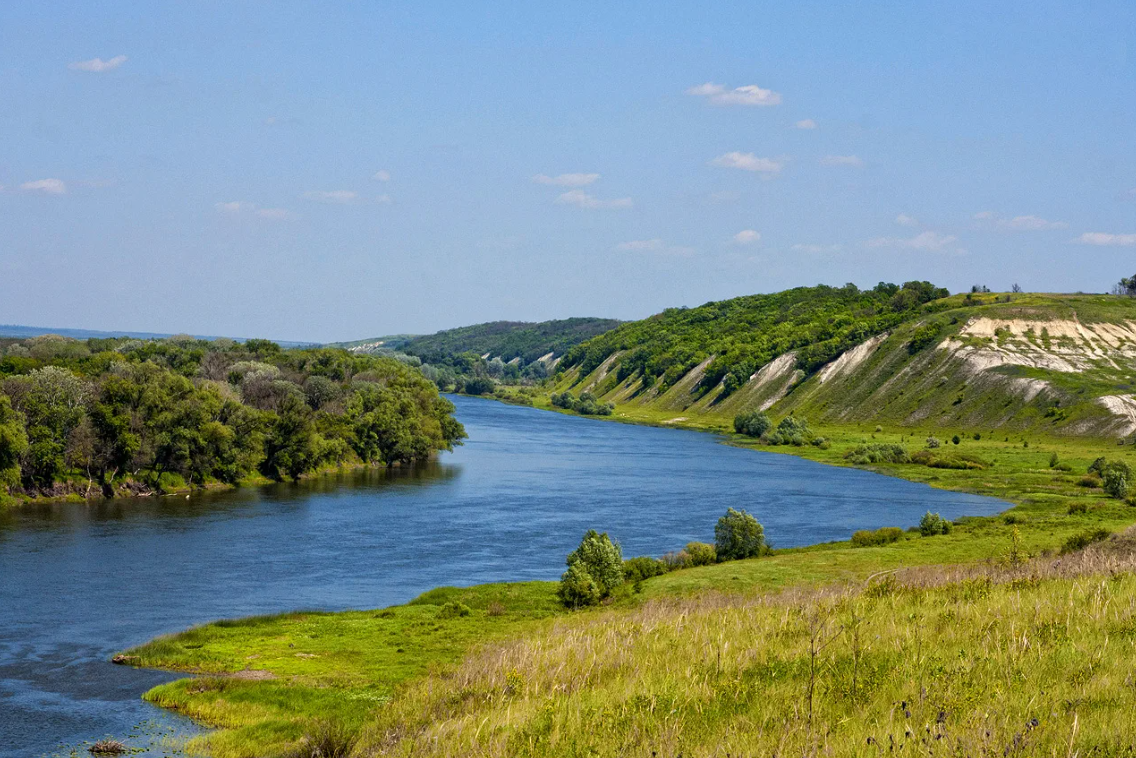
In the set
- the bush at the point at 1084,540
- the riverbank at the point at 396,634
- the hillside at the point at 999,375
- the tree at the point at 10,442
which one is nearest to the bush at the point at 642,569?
the riverbank at the point at 396,634

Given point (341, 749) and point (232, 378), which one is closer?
point (341, 749)

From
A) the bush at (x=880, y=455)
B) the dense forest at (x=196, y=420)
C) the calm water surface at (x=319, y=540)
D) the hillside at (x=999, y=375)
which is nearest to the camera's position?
the calm water surface at (x=319, y=540)

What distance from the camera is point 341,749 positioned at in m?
20.9

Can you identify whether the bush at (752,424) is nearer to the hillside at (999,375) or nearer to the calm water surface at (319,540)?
the hillside at (999,375)

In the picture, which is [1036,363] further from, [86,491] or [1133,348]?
[86,491]

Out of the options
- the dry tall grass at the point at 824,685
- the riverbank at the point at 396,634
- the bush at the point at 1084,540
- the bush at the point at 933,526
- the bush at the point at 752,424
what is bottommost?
the riverbank at the point at 396,634

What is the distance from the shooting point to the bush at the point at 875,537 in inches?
2867

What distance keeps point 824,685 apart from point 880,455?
126655mm

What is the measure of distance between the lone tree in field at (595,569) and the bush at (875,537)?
2319 centimetres

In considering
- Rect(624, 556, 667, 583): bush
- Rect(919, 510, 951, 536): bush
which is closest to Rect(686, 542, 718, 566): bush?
Rect(624, 556, 667, 583): bush

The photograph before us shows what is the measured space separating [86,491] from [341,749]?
77.0 m

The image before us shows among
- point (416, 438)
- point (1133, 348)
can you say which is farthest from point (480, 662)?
point (1133, 348)

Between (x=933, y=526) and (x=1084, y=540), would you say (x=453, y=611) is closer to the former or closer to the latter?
(x=1084, y=540)

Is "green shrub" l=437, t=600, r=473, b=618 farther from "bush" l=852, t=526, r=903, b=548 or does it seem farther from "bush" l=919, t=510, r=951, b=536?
"bush" l=919, t=510, r=951, b=536
